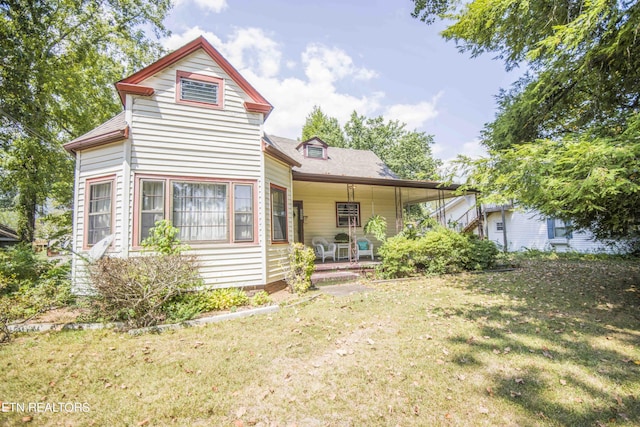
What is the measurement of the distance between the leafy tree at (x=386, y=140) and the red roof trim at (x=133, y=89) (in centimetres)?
2281

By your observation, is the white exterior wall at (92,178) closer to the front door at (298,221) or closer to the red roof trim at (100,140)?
the red roof trim at (100,140)

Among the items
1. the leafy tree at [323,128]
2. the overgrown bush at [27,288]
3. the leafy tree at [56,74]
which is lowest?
the overgrown bush at [27,288]

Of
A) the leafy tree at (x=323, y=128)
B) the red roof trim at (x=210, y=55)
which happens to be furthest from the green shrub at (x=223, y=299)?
the leafy tree at (x=323, y=128)

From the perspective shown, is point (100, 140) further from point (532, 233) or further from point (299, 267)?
point (532, 233)

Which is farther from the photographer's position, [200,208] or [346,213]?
[346,213]

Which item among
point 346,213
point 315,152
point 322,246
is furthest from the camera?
point 315,152

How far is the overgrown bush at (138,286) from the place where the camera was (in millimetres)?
4926

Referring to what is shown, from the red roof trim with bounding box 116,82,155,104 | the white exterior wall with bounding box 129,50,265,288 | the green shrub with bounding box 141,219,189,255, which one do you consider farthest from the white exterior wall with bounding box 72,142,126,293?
the red roof trim with bounding box 116,82,155,104

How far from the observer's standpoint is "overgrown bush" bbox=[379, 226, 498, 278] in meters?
9.38

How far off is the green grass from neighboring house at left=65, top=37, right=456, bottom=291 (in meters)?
2.02

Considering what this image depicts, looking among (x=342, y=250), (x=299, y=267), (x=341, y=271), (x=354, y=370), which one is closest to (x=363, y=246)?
(x=342, y=250)

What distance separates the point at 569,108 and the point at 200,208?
970 cm

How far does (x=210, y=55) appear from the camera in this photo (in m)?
7.30

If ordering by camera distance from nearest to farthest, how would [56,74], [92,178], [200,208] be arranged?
[92,178] < [200,208] < [56,74]
